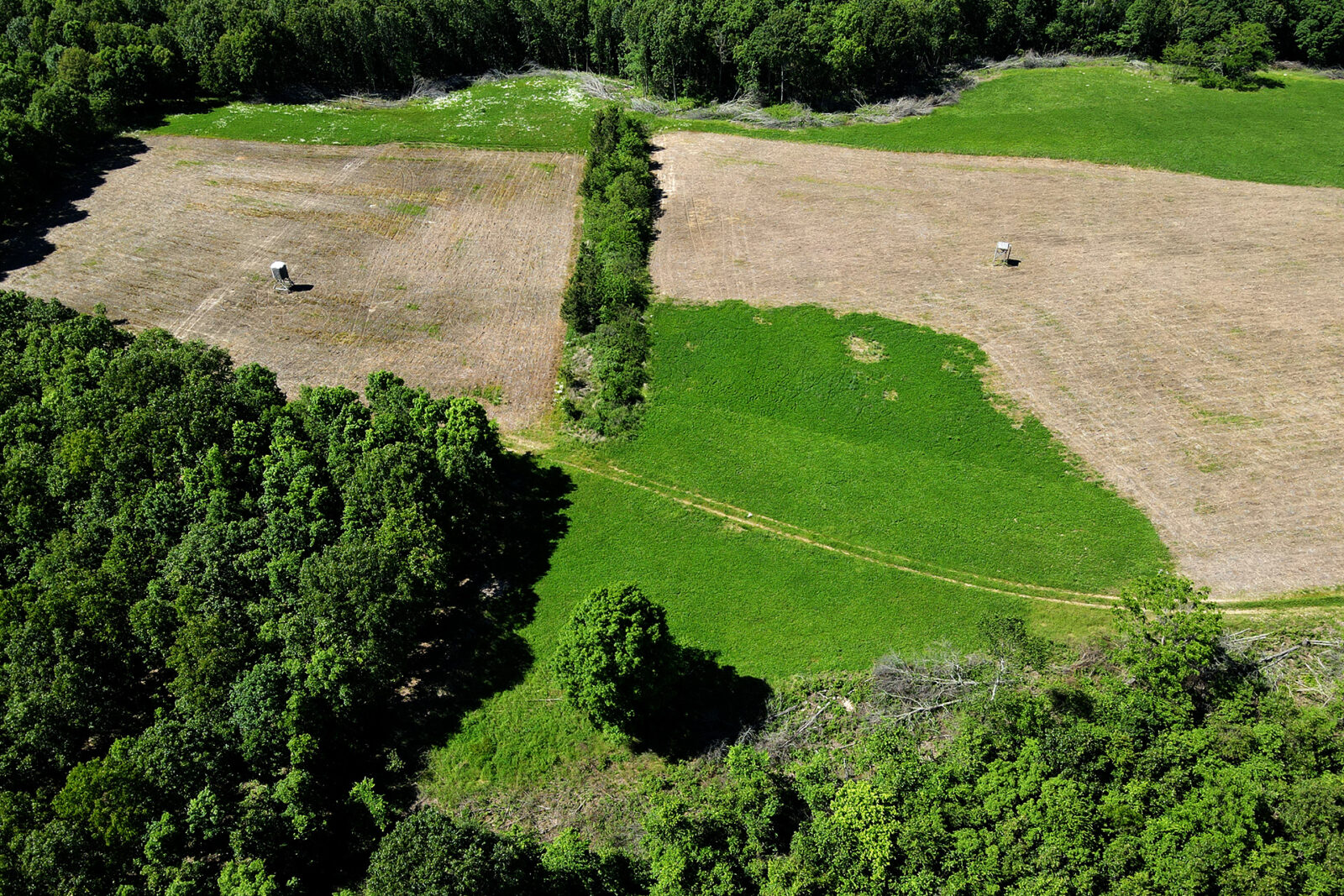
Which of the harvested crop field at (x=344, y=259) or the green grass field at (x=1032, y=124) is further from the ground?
the green grass field at (x=1032, y=124)

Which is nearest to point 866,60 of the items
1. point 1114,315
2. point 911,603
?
point 1114,315

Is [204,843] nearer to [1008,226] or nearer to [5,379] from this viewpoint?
[5,379]

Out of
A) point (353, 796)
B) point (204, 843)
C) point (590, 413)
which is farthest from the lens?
point (590, 413)

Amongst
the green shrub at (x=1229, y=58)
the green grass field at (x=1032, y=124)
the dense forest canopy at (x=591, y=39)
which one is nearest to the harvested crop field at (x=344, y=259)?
the green grass field at (x=1032, y=124)

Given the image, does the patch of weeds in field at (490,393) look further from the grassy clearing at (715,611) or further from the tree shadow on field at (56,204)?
the tree shadow on field at (56,204)

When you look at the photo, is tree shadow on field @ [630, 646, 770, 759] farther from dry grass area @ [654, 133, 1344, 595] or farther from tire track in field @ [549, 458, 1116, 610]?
dry grass area @ [654, 133, 1344, 595]

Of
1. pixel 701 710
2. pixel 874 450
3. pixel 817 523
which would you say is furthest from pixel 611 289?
pixel 701 710
